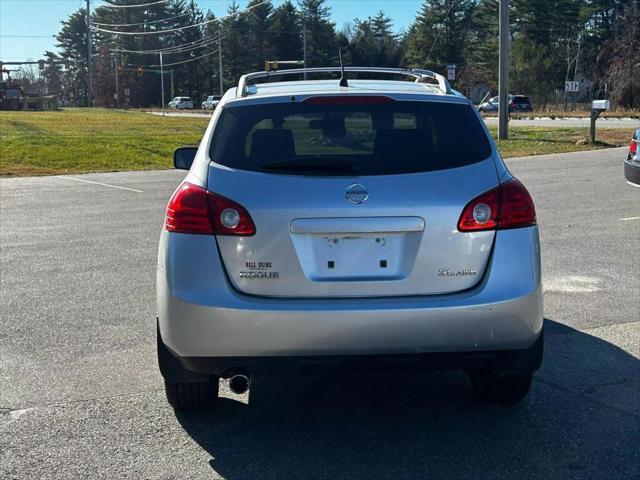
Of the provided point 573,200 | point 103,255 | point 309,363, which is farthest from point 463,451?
point 573,200

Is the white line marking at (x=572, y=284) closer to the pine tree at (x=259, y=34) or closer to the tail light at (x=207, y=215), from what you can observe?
the tail light at (x=207, y=215)

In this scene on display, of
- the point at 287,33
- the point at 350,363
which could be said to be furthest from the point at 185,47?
the point at 350,363

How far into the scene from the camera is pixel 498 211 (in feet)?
12.5

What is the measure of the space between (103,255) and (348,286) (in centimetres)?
585

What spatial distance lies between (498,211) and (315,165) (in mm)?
855

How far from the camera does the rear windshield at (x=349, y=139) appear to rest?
3.84 meters

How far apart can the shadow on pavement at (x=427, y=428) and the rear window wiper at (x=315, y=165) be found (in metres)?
1.30

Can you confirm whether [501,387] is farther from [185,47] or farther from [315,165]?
[185,47]

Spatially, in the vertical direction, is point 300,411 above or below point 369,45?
below

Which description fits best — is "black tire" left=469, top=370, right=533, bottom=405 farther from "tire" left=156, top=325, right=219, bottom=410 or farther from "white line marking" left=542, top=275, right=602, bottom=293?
"white line marking" left=542, top=275, right=602, bottom=293

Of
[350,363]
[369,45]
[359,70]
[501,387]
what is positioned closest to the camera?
[350,363]

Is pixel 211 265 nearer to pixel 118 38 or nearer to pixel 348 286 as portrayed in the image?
pixel 348 286

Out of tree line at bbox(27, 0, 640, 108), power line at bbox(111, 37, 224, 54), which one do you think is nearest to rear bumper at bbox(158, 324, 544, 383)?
tree line at bbox(27, 0, 640, 108)

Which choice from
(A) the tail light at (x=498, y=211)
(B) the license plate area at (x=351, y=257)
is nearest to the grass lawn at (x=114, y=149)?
Answer: (B) the license plate area at (x=351, y=257)
